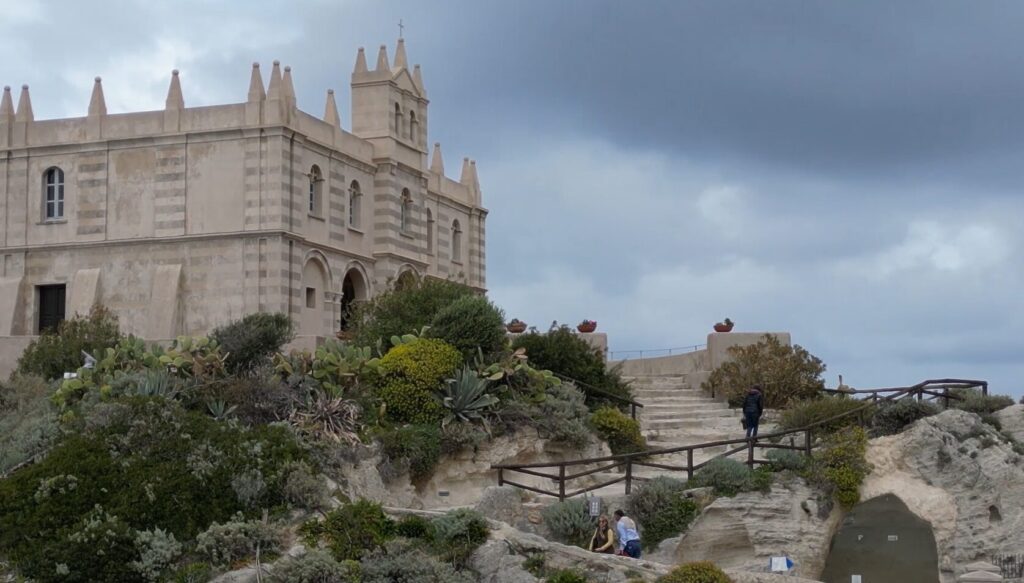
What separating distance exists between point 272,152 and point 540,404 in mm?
16443

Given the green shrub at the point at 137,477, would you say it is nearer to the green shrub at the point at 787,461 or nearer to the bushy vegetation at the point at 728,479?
the bushy vegetation at the point at 728,479

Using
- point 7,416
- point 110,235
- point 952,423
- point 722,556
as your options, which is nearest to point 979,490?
point 952,423

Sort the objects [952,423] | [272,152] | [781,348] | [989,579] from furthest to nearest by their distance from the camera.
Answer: [272,152], [781,348], [952,423], [989,579]

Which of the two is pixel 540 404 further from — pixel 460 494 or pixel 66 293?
pixel 66 293

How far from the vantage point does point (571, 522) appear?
25.0 metres

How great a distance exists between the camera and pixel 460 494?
28.1 meters

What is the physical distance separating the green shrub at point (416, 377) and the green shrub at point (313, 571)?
778 cm

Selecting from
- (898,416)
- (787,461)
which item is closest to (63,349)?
(787,461)

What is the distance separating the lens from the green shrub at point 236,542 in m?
22.2

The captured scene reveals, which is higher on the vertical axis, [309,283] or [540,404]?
[309,283]

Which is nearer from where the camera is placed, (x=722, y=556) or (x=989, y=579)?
(x=989, y=579)

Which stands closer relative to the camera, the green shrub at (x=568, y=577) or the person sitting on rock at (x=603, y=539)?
the green shrub at (x=568, y=577)

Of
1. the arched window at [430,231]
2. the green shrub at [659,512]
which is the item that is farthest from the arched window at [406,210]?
the green shrub at [659,512]

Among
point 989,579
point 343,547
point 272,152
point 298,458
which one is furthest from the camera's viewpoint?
point 272,152
